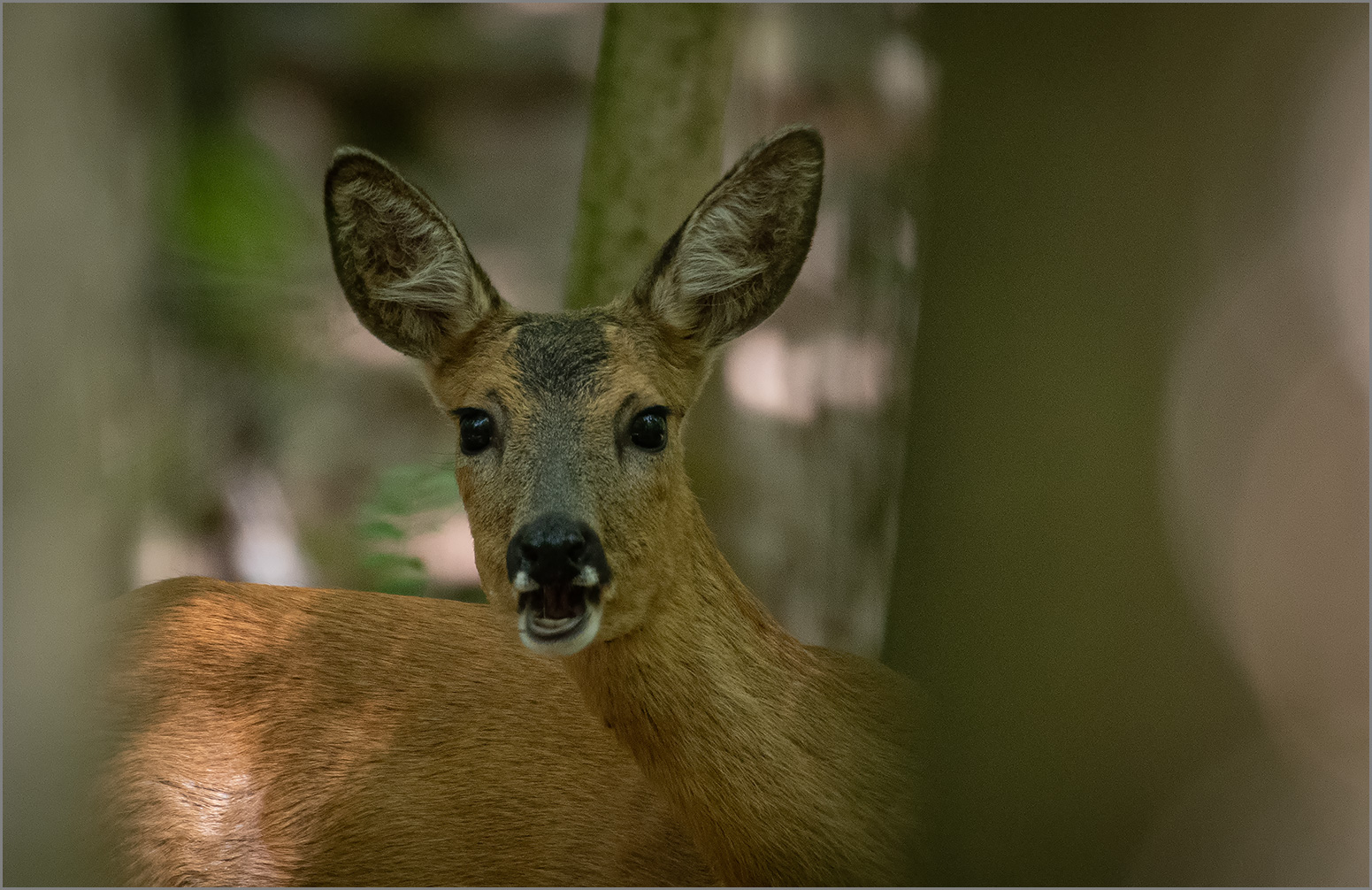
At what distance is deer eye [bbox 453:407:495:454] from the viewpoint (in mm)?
2047

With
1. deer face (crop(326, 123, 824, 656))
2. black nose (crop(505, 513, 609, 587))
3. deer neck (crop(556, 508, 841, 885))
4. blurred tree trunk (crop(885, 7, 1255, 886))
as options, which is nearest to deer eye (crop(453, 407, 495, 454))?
deer face (crop(326, 123, 824, 656))

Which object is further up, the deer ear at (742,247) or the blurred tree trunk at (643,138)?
the blurred tree trunk at (643,138)

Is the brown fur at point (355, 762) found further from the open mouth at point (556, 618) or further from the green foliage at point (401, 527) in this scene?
the open mouth at point (556, 618)

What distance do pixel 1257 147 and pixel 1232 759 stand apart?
37.9 inches

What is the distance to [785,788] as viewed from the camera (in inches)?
79.4

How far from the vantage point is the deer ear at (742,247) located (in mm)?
2020

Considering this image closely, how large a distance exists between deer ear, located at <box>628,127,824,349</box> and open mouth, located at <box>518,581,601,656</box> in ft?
2.26

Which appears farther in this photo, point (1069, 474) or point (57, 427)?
point (57, 427)

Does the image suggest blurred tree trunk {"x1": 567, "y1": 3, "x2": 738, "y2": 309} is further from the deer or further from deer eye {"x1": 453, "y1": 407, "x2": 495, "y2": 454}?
deer eye {"x1": 453, "y1": 407, "x2": 495, "y2": 454}

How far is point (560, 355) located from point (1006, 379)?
891mm

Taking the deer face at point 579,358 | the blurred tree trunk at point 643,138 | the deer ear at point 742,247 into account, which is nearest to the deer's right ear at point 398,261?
the deer face at point 579,358

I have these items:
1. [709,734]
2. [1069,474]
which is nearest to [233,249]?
[709,734]

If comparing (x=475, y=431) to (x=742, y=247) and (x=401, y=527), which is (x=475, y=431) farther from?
(x=401, y=527)

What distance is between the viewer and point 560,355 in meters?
2.04
